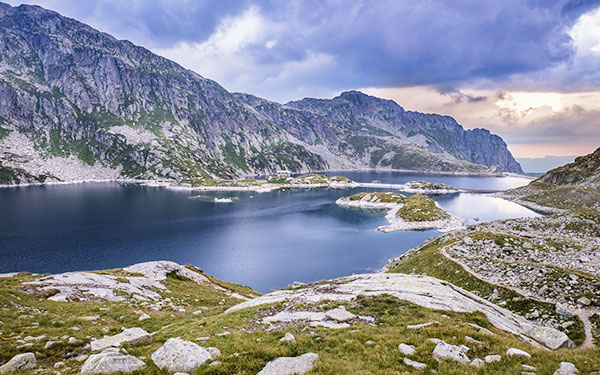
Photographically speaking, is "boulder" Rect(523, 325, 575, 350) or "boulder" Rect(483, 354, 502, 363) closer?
"boulder" Rect(483, 354, 502, 363)

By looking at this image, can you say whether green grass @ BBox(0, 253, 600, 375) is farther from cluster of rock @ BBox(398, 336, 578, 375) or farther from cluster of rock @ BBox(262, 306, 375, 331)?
cluster of rock @ BBox(262, 306, 375, 331)

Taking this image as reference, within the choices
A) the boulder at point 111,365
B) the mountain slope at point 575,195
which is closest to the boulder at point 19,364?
the boulder at point 111,365

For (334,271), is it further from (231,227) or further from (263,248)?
(231,227)

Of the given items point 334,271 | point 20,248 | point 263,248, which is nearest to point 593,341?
point 334,271

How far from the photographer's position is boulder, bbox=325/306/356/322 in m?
18.9

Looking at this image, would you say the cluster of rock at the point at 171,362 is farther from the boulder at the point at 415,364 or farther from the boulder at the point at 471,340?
the boulder at the point at 471,340

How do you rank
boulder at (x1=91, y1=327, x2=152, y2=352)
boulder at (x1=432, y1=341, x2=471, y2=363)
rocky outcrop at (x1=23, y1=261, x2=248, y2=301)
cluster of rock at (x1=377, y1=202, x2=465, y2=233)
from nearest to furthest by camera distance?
boulder at (x1=432, y1=341, x2=471, y2=363) < boulder at (x1=91, y1=327, x2=152, y2=352) < rocky outcrop at (x1=23, y1=261, x2=248, y2=301) < cluster of rock at (x1=377, y1=202, x2=465, y2=233)

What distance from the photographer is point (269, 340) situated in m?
15.1

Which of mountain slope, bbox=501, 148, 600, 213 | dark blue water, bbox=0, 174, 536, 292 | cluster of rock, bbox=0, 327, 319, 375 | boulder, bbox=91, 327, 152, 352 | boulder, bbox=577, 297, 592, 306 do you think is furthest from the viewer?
mountain slope, bbox=501, 148, 600, 213

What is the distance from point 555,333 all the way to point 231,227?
4695 inches

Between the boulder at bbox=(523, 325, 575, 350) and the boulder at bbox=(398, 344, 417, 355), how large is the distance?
11.0 metres

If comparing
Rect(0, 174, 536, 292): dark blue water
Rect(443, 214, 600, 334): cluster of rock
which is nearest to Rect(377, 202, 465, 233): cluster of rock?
Rect(0, 174, 536, 292): dark blue water

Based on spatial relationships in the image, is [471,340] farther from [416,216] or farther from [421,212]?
[421,212]

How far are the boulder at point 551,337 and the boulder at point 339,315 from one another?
11796 mm
